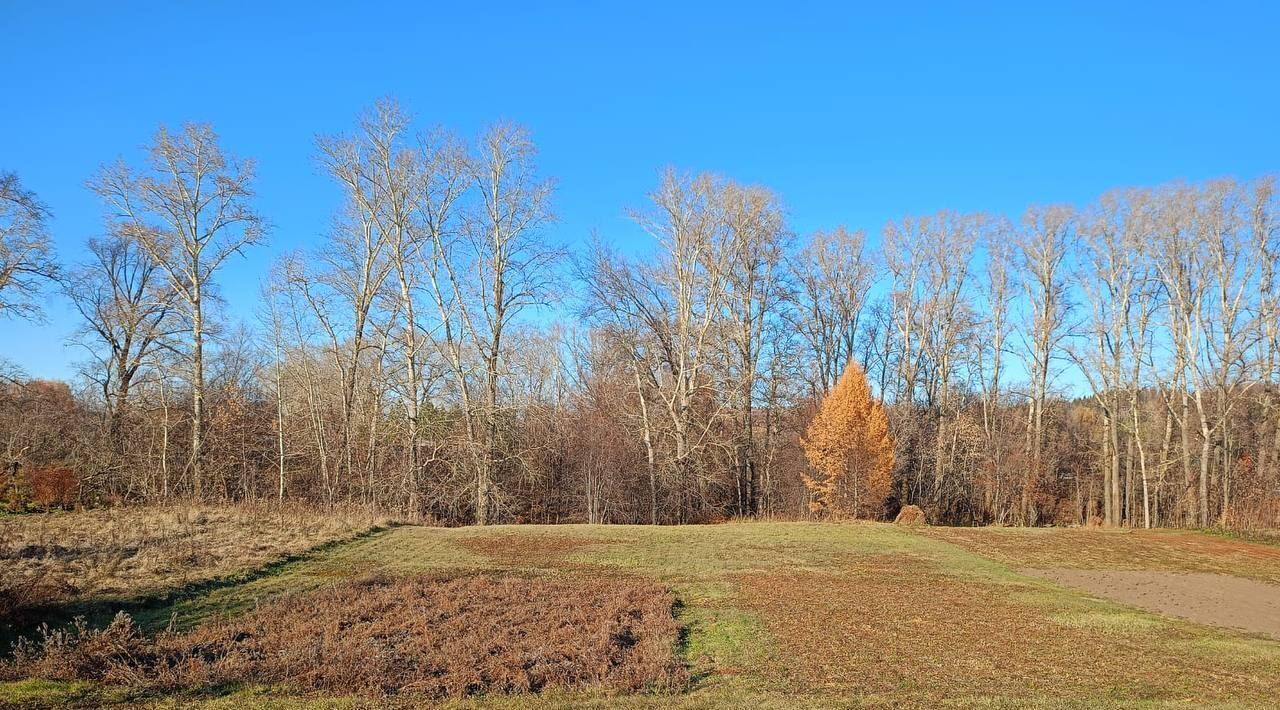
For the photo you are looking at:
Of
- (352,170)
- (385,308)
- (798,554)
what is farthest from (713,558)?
(352,170)

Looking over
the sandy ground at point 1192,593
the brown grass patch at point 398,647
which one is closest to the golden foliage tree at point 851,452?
the sandy ground at point 1192,593

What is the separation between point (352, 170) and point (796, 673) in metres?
25.5

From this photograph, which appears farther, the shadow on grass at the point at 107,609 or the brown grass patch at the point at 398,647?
the shadow on grass at the point at 107,609

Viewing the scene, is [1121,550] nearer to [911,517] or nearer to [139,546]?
[911,517]

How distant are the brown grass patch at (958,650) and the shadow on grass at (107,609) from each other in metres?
8.12

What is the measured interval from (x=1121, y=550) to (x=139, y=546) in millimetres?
Result: 22590

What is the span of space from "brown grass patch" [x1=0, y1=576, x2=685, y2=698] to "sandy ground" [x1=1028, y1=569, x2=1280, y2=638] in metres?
8.59

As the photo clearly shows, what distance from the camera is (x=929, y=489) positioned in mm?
38969

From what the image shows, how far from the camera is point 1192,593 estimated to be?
13.0m

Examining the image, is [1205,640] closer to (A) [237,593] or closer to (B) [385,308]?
(A) [237,593]

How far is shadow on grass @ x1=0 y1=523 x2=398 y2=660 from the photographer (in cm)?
795

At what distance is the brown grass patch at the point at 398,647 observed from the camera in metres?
6.42

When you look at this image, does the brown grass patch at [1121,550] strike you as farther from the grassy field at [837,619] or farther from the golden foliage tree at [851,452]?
the golden foliage tree at [851,452]

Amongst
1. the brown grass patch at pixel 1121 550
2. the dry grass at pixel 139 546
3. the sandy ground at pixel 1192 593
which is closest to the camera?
the dry grass at pixel 139 546
